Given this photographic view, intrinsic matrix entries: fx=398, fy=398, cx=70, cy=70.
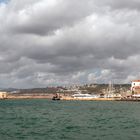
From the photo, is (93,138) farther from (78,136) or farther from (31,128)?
(31,128)

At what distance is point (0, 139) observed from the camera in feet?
185

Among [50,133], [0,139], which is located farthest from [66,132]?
[0,139]

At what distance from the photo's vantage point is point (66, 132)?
65.3 metres

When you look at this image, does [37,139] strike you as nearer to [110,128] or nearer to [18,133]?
[18,133]

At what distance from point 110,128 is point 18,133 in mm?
16864

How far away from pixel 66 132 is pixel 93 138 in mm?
8797

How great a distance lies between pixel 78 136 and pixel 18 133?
10788mm

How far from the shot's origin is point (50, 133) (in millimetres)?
A: 64250

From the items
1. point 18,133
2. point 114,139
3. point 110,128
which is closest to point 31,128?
point 18,133

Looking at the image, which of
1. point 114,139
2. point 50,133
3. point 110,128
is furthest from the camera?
point 110,128

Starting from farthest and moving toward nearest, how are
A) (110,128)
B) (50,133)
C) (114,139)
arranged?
(110,128) → (50,133) → (114,139)

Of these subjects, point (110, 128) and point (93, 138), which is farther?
point (110, 128)

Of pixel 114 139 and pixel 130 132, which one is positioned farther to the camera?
pixel 130 132

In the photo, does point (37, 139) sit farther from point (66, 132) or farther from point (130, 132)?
point (130, 132)
